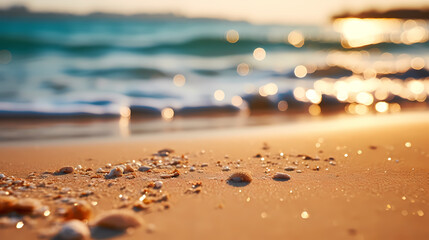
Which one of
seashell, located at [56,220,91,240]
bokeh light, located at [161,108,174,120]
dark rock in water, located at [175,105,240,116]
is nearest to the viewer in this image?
seashell, located at [56,220,91,240]

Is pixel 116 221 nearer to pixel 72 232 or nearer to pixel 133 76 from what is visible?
pixel 72 232

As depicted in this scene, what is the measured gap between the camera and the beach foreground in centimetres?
137

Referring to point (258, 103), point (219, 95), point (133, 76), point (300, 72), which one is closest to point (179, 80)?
point (133, 76)

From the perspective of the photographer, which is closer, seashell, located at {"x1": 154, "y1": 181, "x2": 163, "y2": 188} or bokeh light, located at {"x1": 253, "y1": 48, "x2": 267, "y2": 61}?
seashell, located at {"x1": 154, "y1": 181, "x2": 163, "y2": 188}

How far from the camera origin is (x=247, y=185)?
1854mm

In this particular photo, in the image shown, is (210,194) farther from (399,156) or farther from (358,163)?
(399,156)

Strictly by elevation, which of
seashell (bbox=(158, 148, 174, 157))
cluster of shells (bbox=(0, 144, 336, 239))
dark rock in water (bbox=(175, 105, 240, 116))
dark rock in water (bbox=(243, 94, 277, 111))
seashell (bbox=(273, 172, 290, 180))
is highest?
dark rock in water (bbox=(243, 94, 277, 111))

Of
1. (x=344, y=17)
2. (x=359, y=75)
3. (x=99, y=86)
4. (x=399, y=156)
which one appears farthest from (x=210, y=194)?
(x=344, y=17)

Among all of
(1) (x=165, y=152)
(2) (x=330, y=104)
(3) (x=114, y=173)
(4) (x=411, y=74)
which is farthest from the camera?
(4) (x=411, y=74)

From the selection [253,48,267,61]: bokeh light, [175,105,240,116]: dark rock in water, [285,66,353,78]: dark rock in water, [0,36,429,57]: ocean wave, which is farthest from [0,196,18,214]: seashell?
[253,48,267,61]: bokeh light

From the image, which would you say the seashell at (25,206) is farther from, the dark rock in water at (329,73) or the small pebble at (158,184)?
the dark rock in water at (329,73)

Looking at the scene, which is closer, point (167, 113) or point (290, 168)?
point (290, 168)

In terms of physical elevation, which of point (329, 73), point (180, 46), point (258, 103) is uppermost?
point (180, 46)

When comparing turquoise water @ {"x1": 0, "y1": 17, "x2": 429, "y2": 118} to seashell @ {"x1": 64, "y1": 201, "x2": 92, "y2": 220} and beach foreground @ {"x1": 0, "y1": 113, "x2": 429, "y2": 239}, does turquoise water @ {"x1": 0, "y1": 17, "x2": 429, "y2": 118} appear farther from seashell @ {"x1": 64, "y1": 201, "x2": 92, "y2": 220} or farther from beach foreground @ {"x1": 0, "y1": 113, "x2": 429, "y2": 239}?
seashell @ {"x1": 64, "y1": 201, "x2": 92, "y2": 220}
